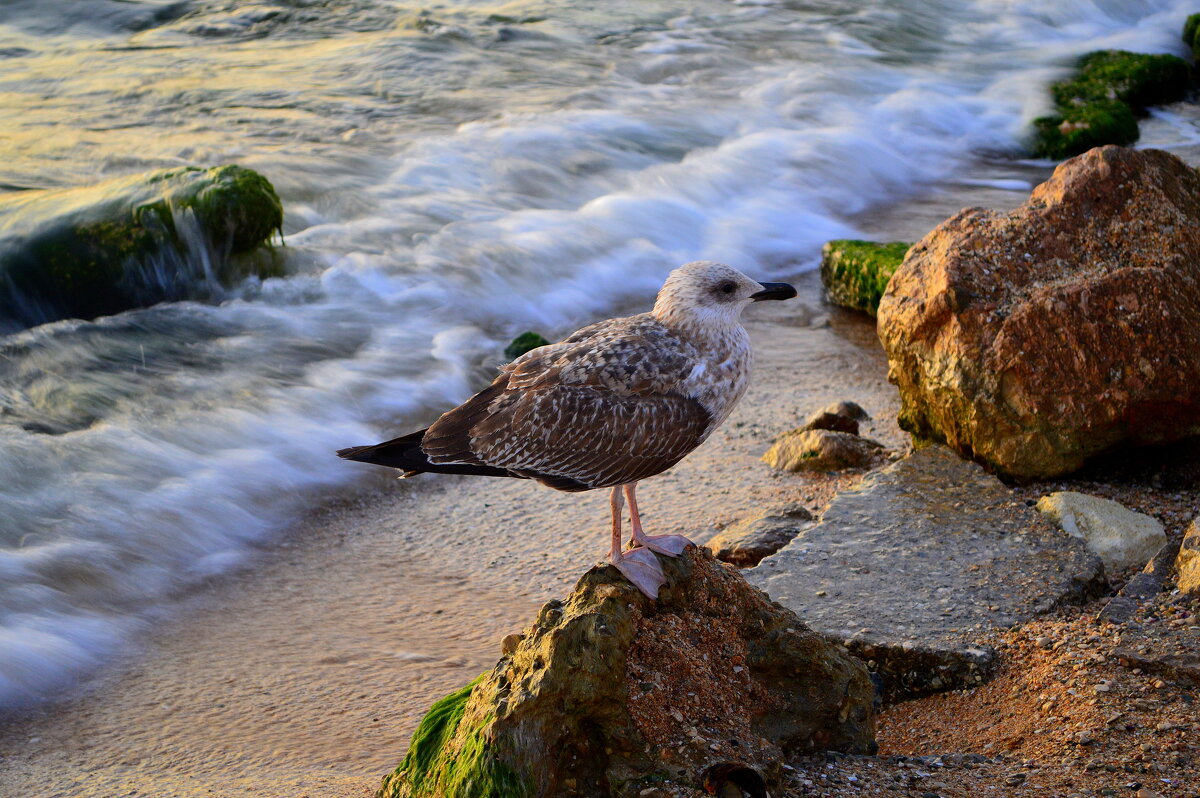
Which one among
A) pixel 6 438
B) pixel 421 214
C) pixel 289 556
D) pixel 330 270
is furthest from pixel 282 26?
pixel 289 556

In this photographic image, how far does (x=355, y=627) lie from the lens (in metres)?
5.41

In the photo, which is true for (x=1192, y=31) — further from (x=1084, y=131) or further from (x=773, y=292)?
(x=773, y=292)

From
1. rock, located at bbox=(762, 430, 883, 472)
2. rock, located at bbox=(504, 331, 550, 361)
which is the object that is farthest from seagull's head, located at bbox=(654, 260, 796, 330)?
rock, located at bbox=(504, 331, 550, 361)

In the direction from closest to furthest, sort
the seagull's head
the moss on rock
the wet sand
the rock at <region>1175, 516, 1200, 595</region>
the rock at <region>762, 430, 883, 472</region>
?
the seagull's head, the rock at <region>1175, 516, 1200, 595</region>, the wet sand, the rock at <region>762, 430, 883, 472</region>, the moss on rock

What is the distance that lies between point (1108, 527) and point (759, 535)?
148 cm

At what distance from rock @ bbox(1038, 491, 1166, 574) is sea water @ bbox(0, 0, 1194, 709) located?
157 inches

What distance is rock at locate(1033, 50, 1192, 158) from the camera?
13078 millimetres

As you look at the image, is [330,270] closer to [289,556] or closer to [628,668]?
[289,556]

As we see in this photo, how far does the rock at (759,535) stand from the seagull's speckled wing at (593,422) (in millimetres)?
1378

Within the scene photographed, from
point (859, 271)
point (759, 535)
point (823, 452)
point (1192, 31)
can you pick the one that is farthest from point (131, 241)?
point (1192, 31)

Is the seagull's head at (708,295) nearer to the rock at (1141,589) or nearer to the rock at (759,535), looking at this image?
the rock at (759,535)

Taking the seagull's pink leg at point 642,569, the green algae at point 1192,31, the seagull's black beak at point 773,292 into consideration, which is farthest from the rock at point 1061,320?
the green algae at point 1192,31

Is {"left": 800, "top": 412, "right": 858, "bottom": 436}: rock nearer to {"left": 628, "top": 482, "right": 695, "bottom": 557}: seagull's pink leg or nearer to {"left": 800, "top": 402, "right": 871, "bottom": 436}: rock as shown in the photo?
{"left": 800, "top": 402, "right": 871, "bottom": 436}: rock

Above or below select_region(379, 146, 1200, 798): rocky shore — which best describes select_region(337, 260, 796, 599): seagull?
above
